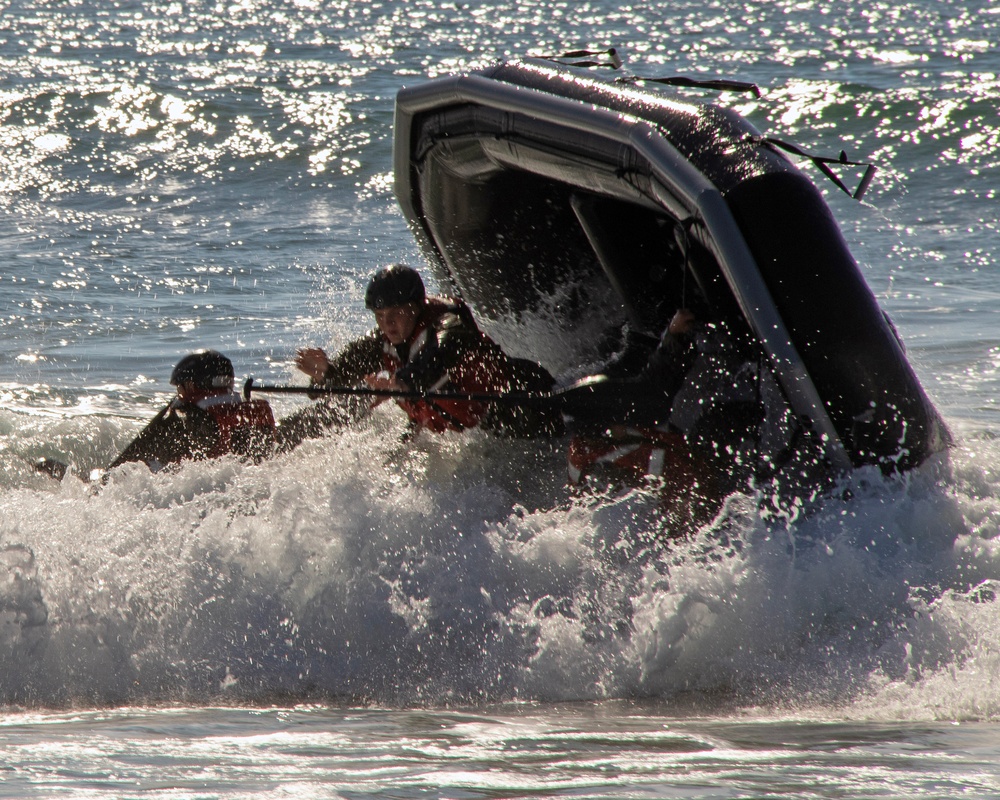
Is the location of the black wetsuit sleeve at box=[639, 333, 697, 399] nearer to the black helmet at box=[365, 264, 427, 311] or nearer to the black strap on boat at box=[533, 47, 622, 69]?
the black helmet at box=[365, 264, 427, 311]

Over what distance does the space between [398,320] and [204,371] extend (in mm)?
875

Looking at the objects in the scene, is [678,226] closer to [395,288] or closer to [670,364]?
[670,364]

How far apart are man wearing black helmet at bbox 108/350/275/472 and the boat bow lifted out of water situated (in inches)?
55.8

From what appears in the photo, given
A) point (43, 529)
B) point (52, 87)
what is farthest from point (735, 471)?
point (52, 87)

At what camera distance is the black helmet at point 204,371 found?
492 cm

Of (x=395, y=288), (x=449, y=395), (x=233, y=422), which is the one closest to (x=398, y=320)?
(x=395, y=288)

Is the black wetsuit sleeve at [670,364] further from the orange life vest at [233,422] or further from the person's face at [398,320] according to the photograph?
the orange life vest at [233,422]

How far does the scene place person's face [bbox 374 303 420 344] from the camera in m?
4.63

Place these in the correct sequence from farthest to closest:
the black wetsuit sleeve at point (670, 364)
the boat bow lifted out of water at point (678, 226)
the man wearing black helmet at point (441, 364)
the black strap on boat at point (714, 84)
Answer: the man wearing black helmet at point (441, 364) → the black strap on boat at point (714, 84) → the black wetsuit sleeve at point (670, 364) → the boat bow lifted out of water at point (678, 226)

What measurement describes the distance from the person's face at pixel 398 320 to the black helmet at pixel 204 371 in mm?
709

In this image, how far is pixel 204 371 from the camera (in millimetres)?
4938

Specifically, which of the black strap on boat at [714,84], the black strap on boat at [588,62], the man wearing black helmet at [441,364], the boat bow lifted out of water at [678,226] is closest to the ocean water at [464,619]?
the man wearing black helmet at [441,364]

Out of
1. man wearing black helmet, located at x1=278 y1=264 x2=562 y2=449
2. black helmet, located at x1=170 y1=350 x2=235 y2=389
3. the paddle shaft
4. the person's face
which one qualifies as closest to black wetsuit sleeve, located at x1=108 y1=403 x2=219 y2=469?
black helmet, located at x1=170 y1=350 x2=235 y2=389

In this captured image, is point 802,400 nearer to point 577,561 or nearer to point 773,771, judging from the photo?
point 577,561
